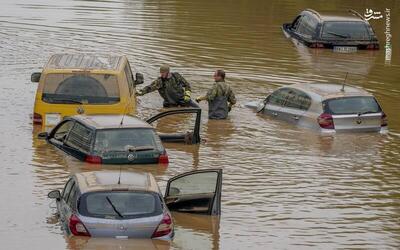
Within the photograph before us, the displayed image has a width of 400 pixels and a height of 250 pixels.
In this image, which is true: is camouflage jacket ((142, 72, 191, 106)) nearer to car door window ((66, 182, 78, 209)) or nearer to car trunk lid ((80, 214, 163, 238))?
car door window ((66, 182, 78, 209))

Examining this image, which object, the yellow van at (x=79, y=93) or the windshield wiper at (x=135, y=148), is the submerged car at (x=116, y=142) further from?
the yellow van at (x=79, y=93)

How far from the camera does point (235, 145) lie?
26828 mm

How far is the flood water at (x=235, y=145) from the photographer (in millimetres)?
19281

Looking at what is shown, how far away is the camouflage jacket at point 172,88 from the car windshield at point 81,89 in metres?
3.64

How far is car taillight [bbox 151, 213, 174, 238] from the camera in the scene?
17.0 m

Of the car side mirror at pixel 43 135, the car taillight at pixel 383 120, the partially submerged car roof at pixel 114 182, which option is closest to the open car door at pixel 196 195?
the partially submerged car roof at pixel 114 182

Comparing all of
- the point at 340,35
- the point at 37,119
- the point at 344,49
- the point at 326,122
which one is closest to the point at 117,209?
the point at 37,119

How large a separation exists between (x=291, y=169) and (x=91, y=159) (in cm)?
425

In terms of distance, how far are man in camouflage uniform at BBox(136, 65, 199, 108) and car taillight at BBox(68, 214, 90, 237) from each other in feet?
42.3

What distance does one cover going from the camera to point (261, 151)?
86.0 ft

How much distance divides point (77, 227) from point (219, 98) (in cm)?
1263

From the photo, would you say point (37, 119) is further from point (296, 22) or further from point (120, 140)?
point (296, 22)

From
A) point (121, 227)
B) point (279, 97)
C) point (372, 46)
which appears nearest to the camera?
point (121, 227)

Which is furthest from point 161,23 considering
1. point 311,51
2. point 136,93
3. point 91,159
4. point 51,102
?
point 91,159
